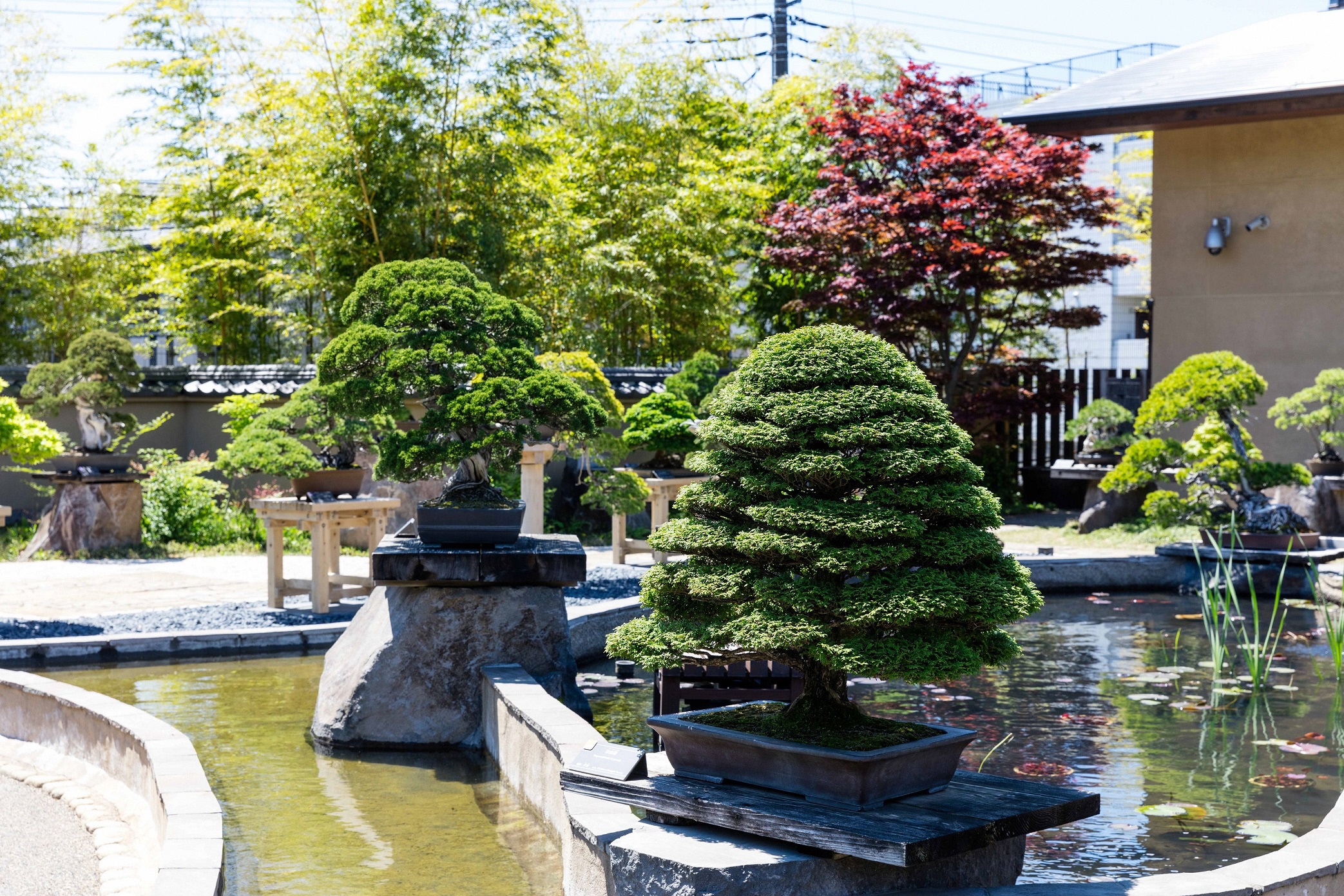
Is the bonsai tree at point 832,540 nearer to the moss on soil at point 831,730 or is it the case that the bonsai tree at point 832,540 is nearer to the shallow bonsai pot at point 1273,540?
the moss on soil at point 831,730

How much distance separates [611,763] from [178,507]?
850 cm

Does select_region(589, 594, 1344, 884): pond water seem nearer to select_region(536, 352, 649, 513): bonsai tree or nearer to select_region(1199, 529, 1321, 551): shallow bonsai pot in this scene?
select_region(1199, 529, 1321, 551): shallow bonsai pot

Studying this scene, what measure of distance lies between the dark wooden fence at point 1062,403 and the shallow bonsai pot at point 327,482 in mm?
7888

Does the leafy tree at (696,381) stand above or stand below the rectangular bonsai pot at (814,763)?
above

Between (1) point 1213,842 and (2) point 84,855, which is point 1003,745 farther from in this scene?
(2) point 84,855

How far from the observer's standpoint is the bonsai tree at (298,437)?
7277 mm

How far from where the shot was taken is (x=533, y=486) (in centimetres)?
837

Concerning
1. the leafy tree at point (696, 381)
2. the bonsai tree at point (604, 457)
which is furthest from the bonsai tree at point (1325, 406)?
the bonsai tree at point (604, 457)

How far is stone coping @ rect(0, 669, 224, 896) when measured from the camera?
275 centimetres

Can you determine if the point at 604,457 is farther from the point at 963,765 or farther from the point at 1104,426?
the point at 1104,426

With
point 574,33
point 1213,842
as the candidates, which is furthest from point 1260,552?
point 574,33

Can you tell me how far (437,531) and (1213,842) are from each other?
275cm

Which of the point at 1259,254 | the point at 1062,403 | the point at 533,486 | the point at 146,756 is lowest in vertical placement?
the point at 146,756

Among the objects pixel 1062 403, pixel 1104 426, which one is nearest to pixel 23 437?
pixel 1104 426
